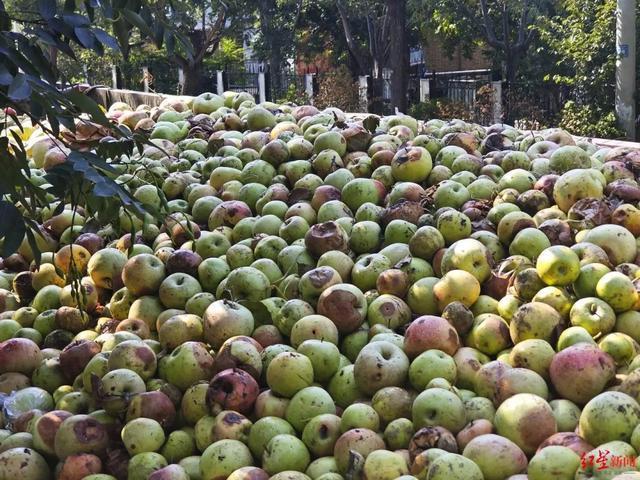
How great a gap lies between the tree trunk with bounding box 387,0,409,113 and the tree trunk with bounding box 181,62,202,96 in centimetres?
528

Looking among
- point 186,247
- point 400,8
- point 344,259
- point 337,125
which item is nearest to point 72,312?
point 186,247

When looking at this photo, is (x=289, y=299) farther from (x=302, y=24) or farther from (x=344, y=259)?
(x=302, y=24)

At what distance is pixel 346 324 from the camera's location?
384 cm

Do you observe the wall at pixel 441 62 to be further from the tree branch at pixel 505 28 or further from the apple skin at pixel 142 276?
the apple skin at pixel 142 276

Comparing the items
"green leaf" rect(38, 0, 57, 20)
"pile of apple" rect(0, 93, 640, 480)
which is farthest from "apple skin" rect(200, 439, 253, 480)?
"green leaf" rect(38, 0, 57, 20)

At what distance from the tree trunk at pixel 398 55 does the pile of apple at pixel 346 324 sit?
13124 millimetres

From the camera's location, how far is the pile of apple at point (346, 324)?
3.03 m

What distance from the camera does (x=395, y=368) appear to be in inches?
134

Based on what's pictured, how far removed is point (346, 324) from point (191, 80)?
18.5m

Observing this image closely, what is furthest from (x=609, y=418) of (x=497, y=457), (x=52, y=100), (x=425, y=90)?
(x=425, y=90)

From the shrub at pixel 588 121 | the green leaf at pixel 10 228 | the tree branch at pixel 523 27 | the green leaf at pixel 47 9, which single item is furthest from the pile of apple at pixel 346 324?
the tree branch at pixel 523 27

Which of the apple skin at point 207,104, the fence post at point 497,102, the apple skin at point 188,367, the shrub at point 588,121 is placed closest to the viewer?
→ the apple skin at point 188,367

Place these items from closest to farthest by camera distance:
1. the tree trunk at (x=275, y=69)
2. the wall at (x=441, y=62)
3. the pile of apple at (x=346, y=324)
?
the pile of apple at (x=346, y=324), the tree trunk at (x=275, y=69), the wall at (x=441, y=62)

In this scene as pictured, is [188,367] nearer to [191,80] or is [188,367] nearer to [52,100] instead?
[52,100]
